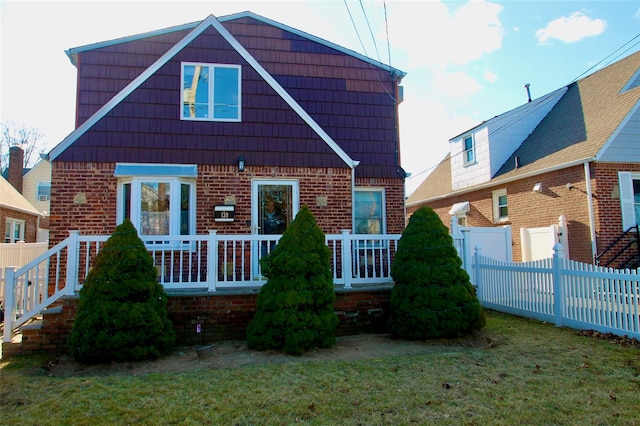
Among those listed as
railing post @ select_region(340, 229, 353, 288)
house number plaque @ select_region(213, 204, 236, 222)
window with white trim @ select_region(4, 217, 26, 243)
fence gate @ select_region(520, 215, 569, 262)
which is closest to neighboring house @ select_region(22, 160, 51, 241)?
window with white trim @ select_region(4, 217, 26, 243)

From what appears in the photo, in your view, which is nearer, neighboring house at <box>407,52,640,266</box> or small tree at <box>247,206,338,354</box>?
small tree at <box>247,206,338,354</box>

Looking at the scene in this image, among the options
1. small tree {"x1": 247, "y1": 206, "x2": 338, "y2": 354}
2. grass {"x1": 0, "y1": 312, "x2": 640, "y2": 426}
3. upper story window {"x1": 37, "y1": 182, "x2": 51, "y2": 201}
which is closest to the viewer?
grass {"x1": 0, "y1": 312, "x2": 640, "y2": 426}

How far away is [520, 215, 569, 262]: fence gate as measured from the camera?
1273 centimetres

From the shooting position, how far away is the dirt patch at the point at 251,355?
548 centimetres

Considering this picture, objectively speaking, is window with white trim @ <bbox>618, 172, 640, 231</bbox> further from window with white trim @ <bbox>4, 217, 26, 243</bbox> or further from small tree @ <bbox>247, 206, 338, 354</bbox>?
window with white trim @ <bbox>4, 217, 26, 243</bbox>

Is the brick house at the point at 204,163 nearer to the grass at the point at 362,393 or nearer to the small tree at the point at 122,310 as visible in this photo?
the small tree at the point at 122,310

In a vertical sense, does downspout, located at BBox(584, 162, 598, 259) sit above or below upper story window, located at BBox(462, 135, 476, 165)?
below

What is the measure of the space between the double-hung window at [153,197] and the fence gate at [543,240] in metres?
10.4

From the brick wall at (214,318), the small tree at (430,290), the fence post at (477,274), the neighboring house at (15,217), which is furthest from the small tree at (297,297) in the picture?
the neighboring house at (15,217)

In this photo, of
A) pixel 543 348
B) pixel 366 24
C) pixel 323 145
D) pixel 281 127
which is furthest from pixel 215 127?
pixel 543 348

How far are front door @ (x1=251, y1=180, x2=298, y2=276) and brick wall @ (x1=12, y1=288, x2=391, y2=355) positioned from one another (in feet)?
8.07

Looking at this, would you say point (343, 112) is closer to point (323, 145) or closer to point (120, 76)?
point (323, 145)

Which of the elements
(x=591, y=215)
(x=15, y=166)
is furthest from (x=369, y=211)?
(x=15, y=166)

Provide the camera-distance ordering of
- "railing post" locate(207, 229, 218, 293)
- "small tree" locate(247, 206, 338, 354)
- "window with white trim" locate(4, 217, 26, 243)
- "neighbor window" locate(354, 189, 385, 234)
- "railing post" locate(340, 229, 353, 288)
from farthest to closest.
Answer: "window with white trim" locate(4, 217, 26, 243)
"neighbor window" locate(354, 189, 385, 234)
"railing post" locate(340, 229, 353, 288)
"railing post" locate(207, 229, 218, 293)
"small tree" locate(247, 206, 338, 354)
